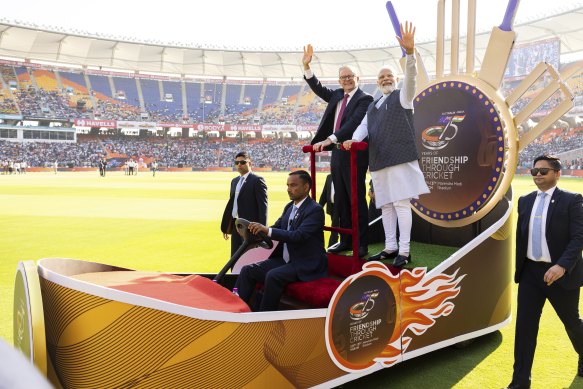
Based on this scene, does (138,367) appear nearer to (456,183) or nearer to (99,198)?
(456,183)

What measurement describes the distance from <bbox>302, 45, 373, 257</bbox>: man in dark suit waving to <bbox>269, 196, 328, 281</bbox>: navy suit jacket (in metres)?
0.70

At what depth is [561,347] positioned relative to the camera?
416cm

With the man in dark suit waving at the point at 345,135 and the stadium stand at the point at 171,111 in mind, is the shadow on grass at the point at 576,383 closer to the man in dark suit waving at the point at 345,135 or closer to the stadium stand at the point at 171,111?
the man in dark suit waving at the point at 345,135

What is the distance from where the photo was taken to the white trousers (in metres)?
3.98

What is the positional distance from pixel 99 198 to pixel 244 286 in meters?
16.4

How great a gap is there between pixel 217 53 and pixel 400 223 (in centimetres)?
5311

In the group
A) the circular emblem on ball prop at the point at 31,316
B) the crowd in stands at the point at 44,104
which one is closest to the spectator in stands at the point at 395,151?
the circular emblem on ball prop at the point at 31,316

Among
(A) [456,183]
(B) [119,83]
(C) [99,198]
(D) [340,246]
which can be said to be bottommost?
(C) [99,198]

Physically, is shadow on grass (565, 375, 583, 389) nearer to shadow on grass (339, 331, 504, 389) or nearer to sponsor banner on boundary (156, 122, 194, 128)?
shadow on grass (339, 331, 504, 389)

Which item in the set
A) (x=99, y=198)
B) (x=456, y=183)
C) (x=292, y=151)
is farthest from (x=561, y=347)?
(x=292, y=151)

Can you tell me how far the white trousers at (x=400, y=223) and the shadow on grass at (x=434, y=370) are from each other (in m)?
0.99

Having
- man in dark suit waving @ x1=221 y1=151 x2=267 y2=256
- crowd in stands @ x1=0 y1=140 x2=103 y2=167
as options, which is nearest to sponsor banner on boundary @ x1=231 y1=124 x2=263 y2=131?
crowd in stands @ x1=0 y1=140 x2=103 y2=167

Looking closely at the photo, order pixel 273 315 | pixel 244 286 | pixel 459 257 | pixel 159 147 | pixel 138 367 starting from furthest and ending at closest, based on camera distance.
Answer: pixel 159 147
pixel 459 257
pixel 244 286
pixel 273 315
pixel 138 367

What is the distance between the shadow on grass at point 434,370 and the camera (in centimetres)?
353
